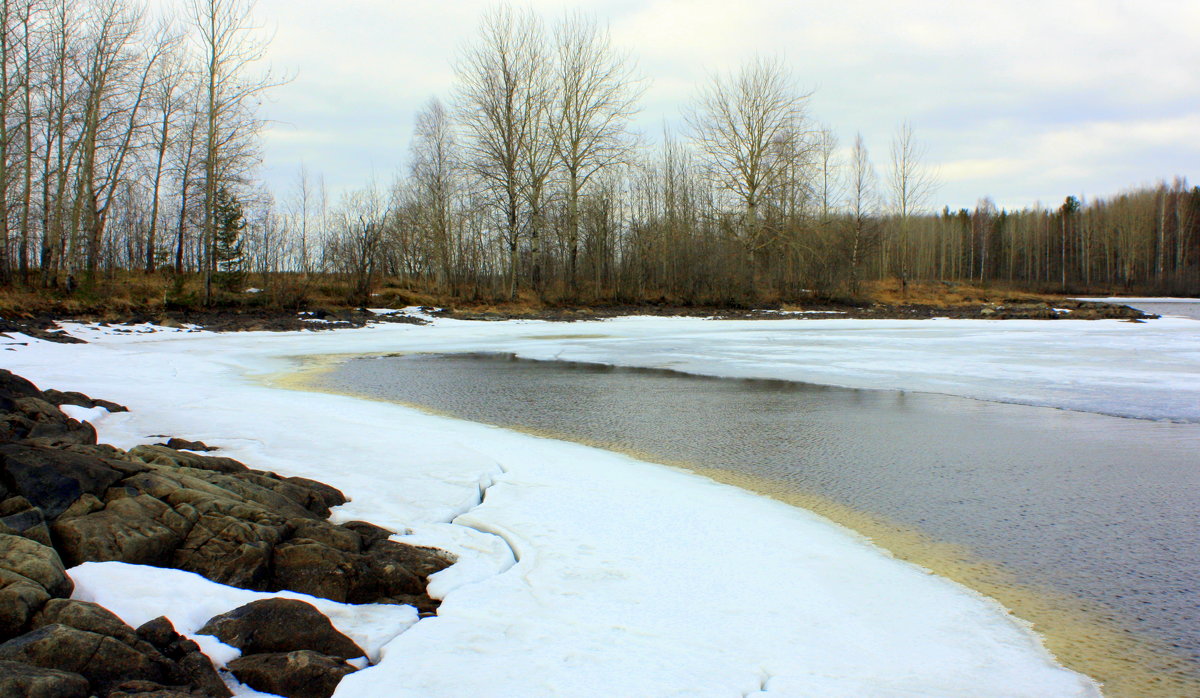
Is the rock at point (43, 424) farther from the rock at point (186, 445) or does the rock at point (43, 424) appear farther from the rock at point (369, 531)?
the rock at point (369, 531)

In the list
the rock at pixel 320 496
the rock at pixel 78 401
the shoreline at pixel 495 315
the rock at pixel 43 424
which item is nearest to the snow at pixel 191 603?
the rock at pixel 320 496

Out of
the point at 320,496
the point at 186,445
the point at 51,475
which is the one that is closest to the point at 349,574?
the point at 320,496

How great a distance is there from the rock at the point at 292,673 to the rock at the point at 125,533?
0.91 m

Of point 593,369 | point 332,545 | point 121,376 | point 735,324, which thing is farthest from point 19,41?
point 332,545

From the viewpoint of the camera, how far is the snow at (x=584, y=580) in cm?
226

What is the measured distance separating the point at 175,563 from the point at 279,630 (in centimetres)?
79

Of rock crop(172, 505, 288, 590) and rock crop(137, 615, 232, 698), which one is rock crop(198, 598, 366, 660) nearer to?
rock crop(137, 615, 232, 698)

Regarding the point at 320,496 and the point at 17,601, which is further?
the point at 320,496

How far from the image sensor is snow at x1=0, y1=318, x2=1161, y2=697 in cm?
226

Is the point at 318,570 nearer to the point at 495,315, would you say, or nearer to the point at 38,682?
the point at 38,682

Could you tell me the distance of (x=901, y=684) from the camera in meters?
2.24

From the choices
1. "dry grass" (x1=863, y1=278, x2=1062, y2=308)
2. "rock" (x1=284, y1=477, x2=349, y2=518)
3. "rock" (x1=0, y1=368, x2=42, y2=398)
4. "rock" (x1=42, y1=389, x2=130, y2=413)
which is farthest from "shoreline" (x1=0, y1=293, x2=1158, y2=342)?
"rock" (x1=284, y1=477, x2=349, y2=518)

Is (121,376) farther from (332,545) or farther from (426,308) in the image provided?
(426,308)

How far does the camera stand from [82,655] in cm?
198
